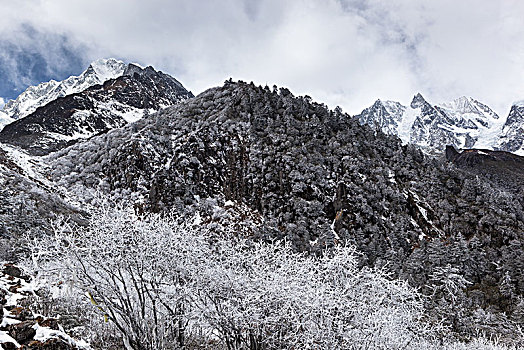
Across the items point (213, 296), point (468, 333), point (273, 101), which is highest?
point (273, 101)

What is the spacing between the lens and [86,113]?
12306cm

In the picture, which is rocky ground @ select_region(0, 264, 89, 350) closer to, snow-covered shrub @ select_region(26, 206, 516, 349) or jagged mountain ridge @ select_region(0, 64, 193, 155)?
snow-covered shrub @ select_region(26, 206, 516, 349)

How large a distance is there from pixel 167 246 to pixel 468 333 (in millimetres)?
31575

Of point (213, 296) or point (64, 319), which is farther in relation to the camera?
point (64, 319)

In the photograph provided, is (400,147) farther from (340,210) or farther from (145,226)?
(145,226)

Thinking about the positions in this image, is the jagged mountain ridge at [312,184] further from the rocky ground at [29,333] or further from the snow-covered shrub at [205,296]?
the rocky ground at [29,333]

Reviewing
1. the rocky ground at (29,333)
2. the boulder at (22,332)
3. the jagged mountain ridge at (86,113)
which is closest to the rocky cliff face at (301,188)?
the rocky ground at (29,333)

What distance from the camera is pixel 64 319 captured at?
54.6 ft

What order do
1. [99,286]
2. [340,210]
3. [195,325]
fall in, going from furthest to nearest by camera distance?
[340,210] → [195,325] → [99,286]

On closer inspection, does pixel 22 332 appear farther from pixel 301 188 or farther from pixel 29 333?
pixel 301 188

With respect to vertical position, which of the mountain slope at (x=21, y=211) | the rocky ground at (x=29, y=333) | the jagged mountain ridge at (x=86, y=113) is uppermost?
the jagged mountain ridge at (x=86, y=113)

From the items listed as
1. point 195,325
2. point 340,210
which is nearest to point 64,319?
point 195,325

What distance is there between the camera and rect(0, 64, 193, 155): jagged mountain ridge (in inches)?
3983

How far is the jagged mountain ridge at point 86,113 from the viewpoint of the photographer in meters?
101
